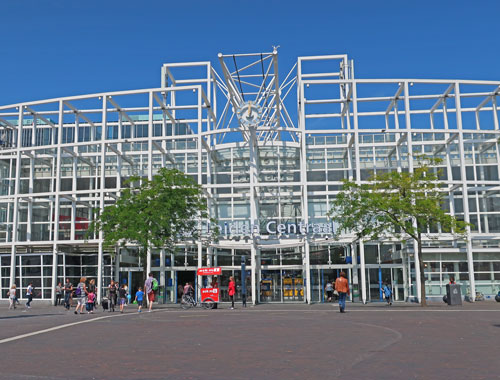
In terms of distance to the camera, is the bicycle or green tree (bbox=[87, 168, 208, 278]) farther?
the bicycle

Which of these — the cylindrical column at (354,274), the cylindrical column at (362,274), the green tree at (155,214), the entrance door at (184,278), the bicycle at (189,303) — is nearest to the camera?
the green tree at (155,214)

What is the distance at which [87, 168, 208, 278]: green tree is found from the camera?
29.5 meters

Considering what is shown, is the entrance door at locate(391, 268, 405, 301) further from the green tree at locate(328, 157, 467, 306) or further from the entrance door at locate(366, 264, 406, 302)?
the green tree at locate(328, 157, 467, 306)

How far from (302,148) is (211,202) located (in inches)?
301

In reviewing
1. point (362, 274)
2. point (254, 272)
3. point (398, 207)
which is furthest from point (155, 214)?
point (362, 274)

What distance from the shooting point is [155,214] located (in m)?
29.6

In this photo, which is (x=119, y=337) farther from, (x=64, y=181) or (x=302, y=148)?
(x=64, y=181)

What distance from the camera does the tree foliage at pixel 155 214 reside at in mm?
29453

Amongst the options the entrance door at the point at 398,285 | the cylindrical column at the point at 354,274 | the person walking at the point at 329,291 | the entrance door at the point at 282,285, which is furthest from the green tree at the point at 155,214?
the entrance door at the point at 398,285

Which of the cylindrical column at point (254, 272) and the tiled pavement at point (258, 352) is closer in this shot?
the tiled pavement at point (258, 352)

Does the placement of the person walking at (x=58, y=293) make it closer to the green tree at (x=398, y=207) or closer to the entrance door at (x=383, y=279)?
the green tree at (x=398, y=207)

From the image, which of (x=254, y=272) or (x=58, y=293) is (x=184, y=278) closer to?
(x=254, y=272)

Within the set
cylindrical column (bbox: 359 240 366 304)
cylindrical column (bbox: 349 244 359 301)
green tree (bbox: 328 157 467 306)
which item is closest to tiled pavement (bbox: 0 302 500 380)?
green tree (bbox: 328 157 467 306)

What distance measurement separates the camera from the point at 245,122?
119 feet
